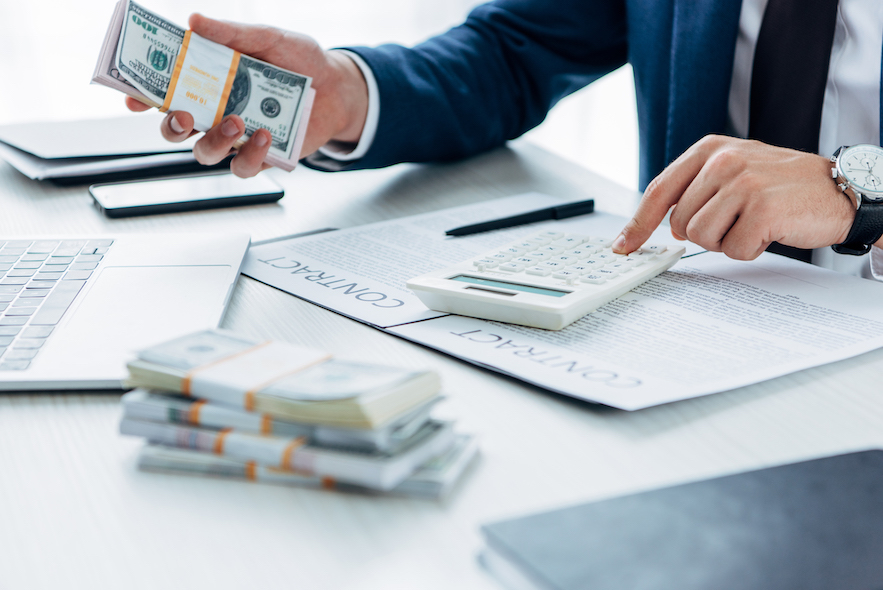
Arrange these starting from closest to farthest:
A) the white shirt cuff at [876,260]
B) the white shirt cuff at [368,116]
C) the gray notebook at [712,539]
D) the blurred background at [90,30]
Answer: the gray notebook at [712,539] < the white shirt cuff at [876,260] < the white shirt cuff at [368,116] < the blurred background at [90,30]

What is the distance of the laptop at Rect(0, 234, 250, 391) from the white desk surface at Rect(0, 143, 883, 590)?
2cm

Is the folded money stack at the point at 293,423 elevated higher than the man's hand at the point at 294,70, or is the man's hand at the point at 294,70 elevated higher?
the man's hand at the point at 294,70

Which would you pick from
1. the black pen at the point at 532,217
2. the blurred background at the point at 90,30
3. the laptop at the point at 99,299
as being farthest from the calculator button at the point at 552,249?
the blurred background at the point at 90,30

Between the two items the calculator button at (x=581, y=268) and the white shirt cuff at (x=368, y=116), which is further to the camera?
the white shirt cuff at (x=368, y=116)

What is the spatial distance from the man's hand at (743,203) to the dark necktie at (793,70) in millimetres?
170

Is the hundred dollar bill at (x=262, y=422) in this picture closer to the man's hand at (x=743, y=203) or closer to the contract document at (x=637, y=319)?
the contract document at (x=637, y=319)

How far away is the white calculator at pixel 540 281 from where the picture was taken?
48cm

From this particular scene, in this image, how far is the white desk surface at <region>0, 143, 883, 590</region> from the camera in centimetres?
28

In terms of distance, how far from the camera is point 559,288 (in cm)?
49

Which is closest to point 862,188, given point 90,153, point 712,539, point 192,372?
point 712,539

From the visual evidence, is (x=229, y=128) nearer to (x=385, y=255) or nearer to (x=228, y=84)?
(x=228, y=84)

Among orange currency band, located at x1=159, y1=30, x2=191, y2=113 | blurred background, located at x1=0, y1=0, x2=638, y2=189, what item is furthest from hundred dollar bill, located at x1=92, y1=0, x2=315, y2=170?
blurred background, located at x1=0, y1=0, x2=638, y2=189

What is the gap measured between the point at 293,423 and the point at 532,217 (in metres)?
0.45

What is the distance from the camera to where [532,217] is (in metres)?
0.71
